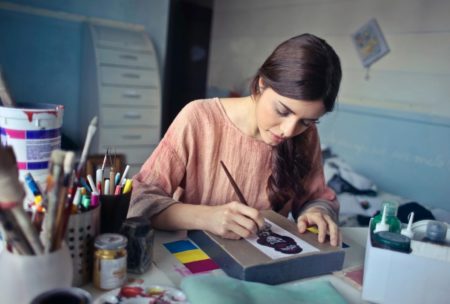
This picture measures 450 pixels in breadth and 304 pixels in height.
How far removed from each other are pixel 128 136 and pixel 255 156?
196cm

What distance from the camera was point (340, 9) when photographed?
8.00ft

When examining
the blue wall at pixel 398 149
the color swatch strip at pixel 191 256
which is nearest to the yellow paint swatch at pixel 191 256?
the color swatch strip at pixel 191 256

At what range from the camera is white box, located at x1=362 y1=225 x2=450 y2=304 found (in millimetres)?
630

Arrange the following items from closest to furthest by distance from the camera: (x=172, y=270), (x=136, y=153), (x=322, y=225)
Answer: (x=172, y=270), (x=322, y=225), (x=136, y=153)

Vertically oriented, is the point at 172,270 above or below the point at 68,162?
below

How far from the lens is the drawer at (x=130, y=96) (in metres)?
2.73

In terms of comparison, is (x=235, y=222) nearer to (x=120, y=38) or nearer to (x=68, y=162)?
(x=68, y=162)

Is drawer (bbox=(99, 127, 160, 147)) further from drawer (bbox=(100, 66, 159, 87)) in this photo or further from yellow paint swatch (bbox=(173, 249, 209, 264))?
yellow paint swatch (bbox=(173, 249, 209, 264))

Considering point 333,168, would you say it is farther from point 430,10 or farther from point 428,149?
point 430,10

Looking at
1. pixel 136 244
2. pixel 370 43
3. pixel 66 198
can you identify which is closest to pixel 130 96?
pixel 370 43

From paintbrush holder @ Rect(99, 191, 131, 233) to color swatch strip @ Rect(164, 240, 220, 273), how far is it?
140 millimetres

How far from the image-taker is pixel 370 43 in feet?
7.42

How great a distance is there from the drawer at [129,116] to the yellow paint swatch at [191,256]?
2.17 meters

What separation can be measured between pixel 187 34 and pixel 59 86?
1.41 meters
